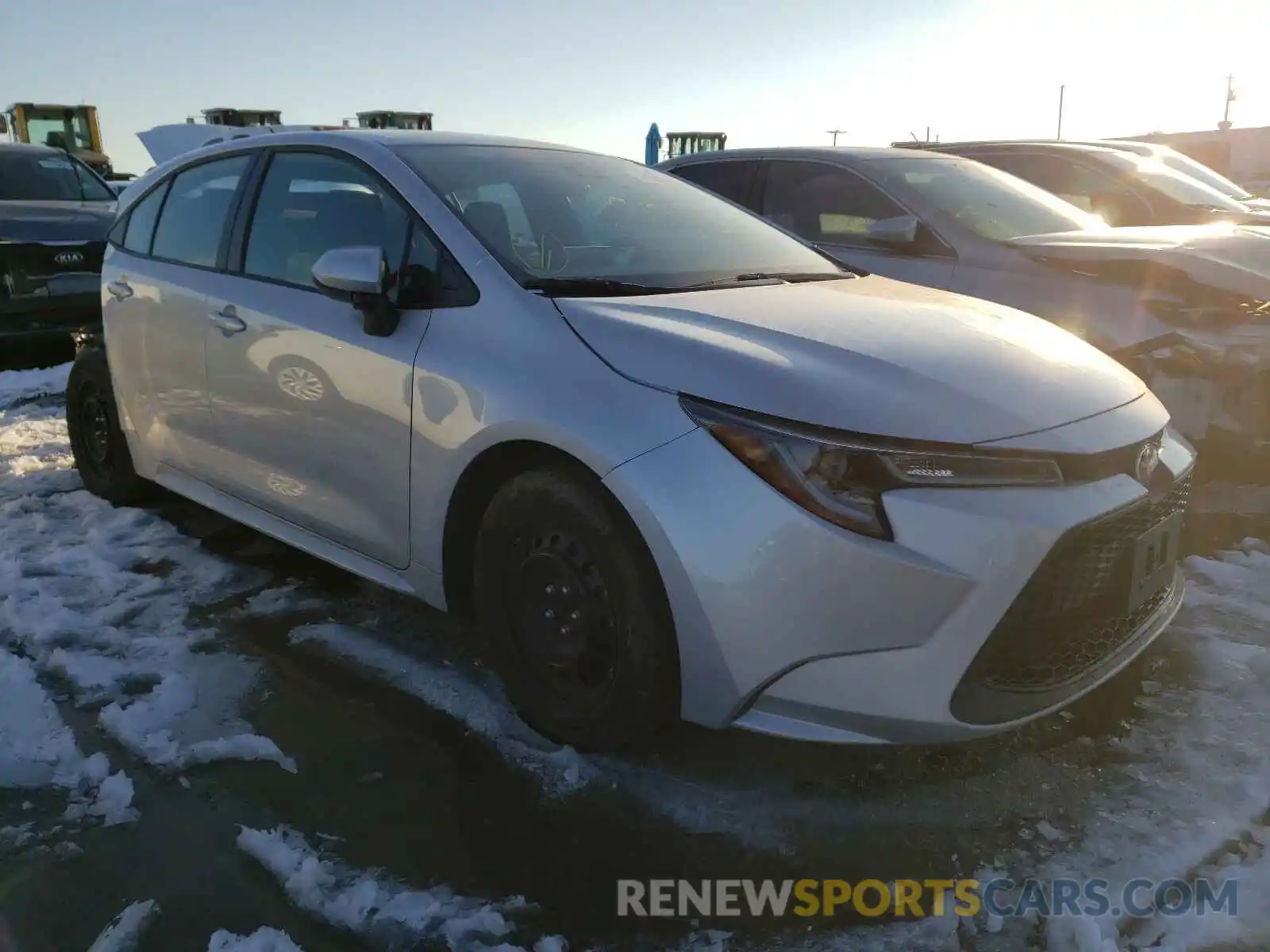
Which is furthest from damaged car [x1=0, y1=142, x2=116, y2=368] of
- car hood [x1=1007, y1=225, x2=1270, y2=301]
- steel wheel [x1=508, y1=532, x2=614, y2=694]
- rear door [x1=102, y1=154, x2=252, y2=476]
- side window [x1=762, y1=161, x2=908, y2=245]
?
car hood [x1=1007, y1=225, x2=1270, y2=301]

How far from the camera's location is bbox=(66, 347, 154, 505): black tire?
4.39 meters

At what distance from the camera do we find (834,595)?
2.04m

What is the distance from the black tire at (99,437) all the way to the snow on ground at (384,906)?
2755 mm

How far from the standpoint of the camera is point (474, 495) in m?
2.63

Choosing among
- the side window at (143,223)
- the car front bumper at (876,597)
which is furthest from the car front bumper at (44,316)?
the car front bumper at (876,597)

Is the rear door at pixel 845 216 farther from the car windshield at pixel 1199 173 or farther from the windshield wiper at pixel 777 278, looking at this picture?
the car windshield at pixel 1199 173

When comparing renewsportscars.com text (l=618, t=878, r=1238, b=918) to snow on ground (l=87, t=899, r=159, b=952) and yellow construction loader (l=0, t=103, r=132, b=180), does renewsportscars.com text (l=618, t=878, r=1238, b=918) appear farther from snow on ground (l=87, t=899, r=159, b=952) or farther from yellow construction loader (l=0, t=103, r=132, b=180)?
yellow construction loader (l=0, t=103, r=132, b=180)

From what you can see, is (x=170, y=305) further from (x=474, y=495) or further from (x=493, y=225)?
(x=474, y=495)

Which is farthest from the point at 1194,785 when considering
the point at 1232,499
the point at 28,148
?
the point at 28,148

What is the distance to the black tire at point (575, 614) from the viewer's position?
2.26 metres

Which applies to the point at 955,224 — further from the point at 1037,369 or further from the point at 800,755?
the point at 800,755

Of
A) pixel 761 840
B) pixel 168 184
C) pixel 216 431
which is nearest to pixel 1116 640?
pixel 761 840

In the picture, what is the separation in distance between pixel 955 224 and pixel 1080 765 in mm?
3032

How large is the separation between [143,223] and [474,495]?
97.8 inches
